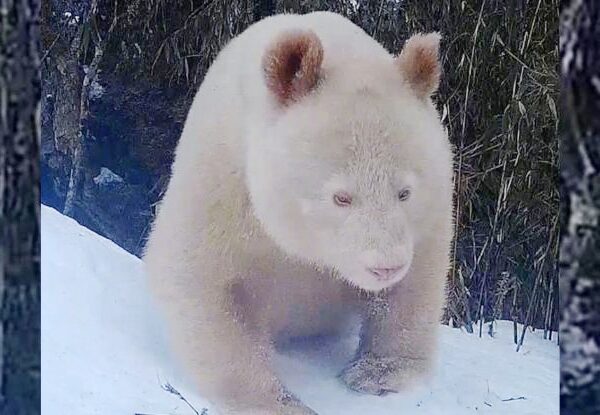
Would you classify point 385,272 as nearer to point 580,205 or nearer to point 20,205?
point 580,205

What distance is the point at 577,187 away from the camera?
1157 mm

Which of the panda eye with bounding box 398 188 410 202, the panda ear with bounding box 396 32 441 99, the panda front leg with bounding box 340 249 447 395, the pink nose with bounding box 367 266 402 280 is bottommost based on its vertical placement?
the panda front leg with bounding box 340 249 447 395

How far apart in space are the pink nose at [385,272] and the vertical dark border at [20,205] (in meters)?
0.45

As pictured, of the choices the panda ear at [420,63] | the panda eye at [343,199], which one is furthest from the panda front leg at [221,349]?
the panda ear at [420,63]

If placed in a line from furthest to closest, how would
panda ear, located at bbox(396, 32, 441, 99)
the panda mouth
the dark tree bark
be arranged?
panda ear, located at bbox(396, 32, 441, 99)
the panda mouth
the dark tree bark

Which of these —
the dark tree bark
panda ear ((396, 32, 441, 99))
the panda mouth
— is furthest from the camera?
panda ear ((396, 32, 441, 99))

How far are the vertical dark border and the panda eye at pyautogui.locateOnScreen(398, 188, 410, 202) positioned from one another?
1.63 feet

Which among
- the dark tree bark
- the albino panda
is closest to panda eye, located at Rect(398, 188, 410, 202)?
the albino panda

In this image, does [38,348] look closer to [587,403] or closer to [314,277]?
[314,277]

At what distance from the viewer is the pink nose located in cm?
135

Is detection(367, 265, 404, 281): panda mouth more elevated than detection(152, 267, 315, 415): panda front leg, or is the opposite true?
detection(367, 265, 404, 281): panda mouth

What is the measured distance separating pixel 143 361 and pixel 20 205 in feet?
1.19

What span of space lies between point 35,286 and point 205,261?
33 centimetres

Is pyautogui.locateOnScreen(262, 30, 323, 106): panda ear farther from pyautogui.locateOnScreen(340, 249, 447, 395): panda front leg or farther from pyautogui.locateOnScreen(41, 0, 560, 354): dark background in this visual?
pyautogui.locateOnScreen(340, 249, 447, 395): panda front leg
